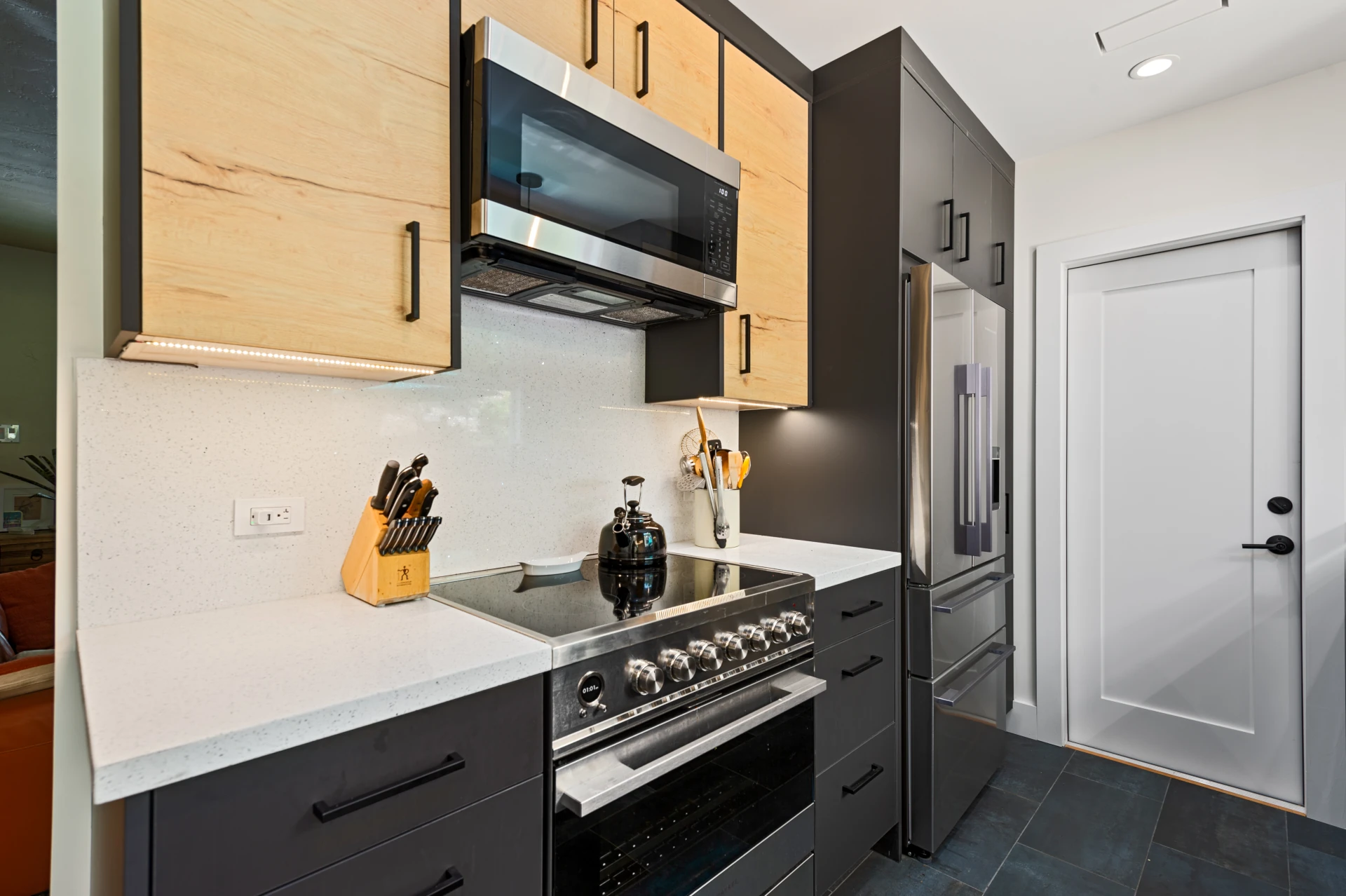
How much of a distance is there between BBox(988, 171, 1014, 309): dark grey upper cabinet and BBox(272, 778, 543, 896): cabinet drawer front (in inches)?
104

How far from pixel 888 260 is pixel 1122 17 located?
3.40 ft

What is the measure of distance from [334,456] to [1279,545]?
3161 mm

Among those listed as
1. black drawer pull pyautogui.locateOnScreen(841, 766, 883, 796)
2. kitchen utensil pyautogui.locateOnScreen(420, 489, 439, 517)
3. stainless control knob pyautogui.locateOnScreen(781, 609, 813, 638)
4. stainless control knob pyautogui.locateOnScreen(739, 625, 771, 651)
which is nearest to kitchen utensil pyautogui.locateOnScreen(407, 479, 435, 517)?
kitchen utensil pyautogui.locateOnScreen(420, 489, 439, 517)

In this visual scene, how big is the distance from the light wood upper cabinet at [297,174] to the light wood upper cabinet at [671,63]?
0.52 metres

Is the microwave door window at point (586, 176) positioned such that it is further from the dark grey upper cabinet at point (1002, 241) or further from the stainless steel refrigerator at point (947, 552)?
the dark grey upper cabinet at point (1002, 241)

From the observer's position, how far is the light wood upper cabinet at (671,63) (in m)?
1.64

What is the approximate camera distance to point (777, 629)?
1.50m

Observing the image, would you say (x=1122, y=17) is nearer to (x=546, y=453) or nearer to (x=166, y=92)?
(x=546, y=453)

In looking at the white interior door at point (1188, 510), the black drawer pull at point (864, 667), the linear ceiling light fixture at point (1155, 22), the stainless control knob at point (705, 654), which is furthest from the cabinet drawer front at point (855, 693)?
the linear ceiling light fixture at point (1155, 22)

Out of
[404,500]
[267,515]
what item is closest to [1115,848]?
[404,500]

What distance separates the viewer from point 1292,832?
86.2 inches

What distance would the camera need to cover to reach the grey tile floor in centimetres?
191

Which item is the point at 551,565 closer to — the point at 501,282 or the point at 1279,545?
the point at 501,282

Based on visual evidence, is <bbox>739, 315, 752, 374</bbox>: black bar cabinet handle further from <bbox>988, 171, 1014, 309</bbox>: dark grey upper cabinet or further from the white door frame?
the white door frame
